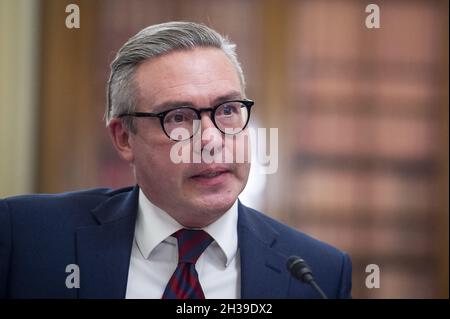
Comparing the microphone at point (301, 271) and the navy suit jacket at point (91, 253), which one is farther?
the navy suit jacket at point (91, 253)

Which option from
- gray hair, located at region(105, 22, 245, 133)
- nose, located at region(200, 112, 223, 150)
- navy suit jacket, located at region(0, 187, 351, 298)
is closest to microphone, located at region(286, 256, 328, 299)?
navy suit jacket, located at region(0, 187, 351, 298)

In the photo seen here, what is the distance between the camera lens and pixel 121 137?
963 mm

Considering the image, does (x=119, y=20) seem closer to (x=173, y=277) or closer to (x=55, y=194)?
(x=55, y=194)

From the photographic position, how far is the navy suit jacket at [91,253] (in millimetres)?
881

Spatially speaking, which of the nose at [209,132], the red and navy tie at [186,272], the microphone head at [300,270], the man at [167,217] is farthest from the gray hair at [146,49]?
the microphone head at [300,270]

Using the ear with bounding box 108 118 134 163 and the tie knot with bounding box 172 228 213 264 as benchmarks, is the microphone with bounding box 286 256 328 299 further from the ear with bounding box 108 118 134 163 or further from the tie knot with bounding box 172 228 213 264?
the ear with bounding box 108 118 134 163

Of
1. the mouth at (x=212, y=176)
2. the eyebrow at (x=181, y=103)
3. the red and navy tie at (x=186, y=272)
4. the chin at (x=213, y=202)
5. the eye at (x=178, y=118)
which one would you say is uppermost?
the eyebrow at (x=181, y=103)

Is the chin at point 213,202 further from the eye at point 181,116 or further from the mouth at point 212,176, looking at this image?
the eye at point 181,116

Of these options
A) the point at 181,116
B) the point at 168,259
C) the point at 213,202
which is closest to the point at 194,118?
the point at 181,116

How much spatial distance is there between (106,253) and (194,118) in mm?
297

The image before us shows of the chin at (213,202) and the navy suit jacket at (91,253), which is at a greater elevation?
the chin at (213,202)
